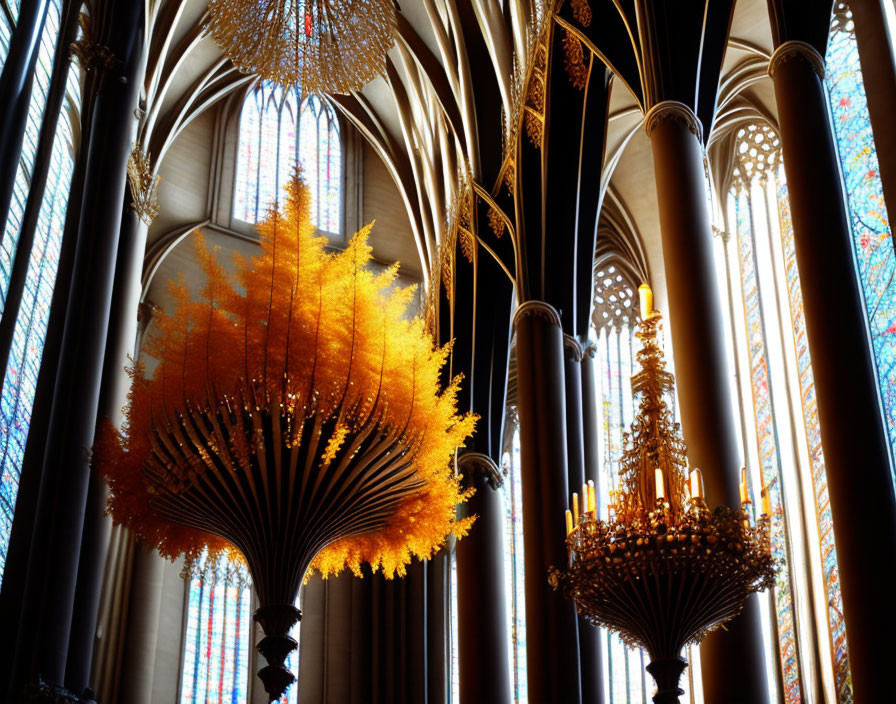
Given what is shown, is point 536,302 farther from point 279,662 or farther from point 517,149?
point 279,662

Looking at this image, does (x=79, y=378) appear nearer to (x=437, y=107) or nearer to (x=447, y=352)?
(x=447, y=352)

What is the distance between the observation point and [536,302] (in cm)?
1238

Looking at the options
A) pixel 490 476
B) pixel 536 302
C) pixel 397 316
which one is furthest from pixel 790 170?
pixel 490 476

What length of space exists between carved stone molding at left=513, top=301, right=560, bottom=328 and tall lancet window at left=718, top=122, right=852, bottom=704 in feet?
9.39

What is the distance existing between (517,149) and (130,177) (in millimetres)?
5188

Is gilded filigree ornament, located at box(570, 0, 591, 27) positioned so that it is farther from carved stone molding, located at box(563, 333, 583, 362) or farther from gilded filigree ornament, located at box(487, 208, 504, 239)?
carved stone molding, located at box(563, 333, 583, 362)

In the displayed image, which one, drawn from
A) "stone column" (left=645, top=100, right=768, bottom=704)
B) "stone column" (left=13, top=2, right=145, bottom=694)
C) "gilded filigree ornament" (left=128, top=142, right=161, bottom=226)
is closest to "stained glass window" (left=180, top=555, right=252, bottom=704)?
"gilded filigree ornament" (left=128, top=142, right=161, bottom=226)

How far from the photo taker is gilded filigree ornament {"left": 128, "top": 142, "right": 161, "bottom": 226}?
48.4 ft

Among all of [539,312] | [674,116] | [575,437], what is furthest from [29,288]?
[674,116]

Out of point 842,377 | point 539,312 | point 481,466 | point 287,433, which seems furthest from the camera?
point 481,466

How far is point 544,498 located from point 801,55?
193 inches

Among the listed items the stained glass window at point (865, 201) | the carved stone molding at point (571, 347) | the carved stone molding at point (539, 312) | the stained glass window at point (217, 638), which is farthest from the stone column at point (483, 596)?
the stained glass window at point (865, 201)

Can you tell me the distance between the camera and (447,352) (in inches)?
238

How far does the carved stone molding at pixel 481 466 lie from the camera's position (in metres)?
14.3
